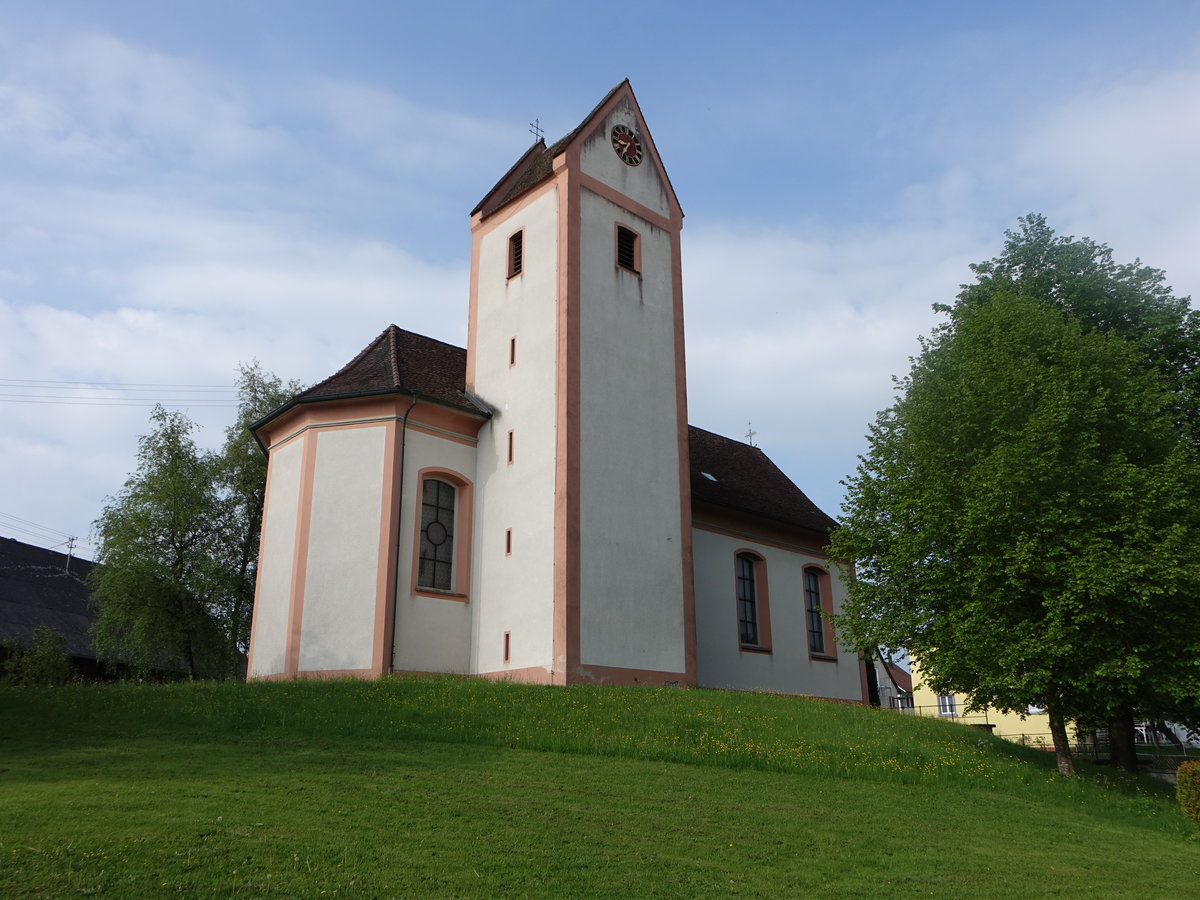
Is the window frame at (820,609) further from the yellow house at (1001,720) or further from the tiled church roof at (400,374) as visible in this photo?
the tiled church roof at (400,374)

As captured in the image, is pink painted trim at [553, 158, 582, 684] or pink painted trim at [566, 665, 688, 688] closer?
pink painted trim at [566, 665, 688, 688]

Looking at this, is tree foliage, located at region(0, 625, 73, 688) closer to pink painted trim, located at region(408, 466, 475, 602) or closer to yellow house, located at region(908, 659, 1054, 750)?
pink painted trim, located at region(408, 466, 475, 602)

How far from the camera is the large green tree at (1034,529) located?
16328 millimetres

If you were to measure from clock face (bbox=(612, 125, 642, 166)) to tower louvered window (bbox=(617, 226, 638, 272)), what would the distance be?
201cm

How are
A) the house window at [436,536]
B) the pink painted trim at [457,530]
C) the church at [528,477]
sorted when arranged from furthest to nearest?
1. the house window at [436,536]
2. the pink painted trim at [457,530]
3. the church at [528,477]

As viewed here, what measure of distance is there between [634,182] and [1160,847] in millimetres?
19585

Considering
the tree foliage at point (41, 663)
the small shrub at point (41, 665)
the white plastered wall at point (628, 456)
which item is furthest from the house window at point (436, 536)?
the small shrub at point (41, 665)

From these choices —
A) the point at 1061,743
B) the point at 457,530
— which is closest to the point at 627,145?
the point at 457,530

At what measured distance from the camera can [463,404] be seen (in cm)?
2405

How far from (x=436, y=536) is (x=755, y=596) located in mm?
10561

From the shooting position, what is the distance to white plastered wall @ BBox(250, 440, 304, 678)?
876 inches

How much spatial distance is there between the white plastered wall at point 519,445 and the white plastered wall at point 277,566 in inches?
166

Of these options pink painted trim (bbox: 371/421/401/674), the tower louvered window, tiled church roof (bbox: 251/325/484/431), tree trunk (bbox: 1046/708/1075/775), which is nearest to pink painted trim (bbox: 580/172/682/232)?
the tower louvered window

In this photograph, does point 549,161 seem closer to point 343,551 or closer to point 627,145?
point 627,145
